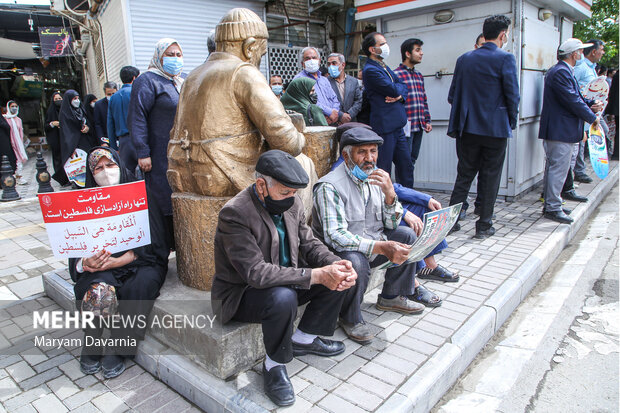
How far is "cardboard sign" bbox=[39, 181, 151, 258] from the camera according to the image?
8.84 ft

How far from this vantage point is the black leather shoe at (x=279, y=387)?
7.49 ft

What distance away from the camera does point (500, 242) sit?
4.80 metres

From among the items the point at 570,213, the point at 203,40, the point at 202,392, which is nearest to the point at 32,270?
the point at 202,392

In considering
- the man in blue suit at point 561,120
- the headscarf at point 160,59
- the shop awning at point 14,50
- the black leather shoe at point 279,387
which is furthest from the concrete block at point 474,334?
the shop awning at point 14,50

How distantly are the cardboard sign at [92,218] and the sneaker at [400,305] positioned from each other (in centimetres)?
188

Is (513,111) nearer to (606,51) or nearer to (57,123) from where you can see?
(57,123)

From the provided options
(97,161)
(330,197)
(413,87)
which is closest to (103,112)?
(413,87)

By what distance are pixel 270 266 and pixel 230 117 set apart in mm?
1150

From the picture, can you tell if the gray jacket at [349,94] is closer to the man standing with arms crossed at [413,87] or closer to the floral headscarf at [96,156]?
the man standing with arms crossed at [413,87]

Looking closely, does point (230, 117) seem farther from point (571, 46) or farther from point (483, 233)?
point (571, 46)

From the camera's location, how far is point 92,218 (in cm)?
274

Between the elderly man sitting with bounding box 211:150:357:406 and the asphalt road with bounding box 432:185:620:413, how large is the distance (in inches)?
39.3

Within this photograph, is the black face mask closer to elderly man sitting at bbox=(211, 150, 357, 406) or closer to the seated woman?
elderly man sitting at bbox=(211, 150, 357, 406)

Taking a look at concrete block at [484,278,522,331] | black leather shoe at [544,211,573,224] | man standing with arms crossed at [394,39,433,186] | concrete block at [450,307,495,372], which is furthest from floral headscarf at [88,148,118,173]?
black leather shoe at [544,211,573,224]
